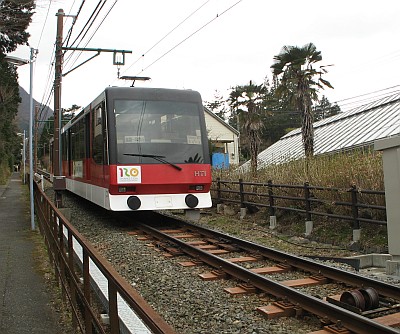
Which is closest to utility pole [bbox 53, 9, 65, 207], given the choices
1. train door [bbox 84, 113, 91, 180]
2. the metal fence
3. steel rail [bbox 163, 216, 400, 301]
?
train door [bbox 84, 113, 91, 180]

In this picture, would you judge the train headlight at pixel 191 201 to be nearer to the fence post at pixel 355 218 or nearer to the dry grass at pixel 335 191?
the dry grass at pixel 335 191

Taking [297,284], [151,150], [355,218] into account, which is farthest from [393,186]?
[151,150]

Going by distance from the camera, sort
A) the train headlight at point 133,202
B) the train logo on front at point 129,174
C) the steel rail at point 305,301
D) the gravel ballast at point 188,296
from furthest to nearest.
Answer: the train headlight at point 133,202 < the train logo on front at point 129,174 < the gravel ballast at point 188,296 < the steel rail at point 305,301

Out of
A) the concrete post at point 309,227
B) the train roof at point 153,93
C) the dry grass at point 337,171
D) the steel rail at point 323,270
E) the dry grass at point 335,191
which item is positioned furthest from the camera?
the train roof at point 153,93

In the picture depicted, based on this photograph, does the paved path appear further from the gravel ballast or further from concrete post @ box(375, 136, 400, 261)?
concrete post @ box(375, 136, 400, 261)

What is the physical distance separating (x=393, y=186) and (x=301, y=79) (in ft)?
52.5

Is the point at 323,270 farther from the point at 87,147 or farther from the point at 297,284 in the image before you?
the point at 87,147

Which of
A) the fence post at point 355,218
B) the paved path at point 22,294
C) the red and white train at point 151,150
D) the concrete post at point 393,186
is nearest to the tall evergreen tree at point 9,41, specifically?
the red and white train at point 151,150

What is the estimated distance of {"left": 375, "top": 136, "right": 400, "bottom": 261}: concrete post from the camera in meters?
7.03

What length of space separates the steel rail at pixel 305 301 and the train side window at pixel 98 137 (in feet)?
15.3

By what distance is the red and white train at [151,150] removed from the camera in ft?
35.0

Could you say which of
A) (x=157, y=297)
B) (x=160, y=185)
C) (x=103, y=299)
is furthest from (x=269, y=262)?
(x=160, y=185)

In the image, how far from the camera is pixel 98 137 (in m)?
11.8

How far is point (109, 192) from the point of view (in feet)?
34.8
